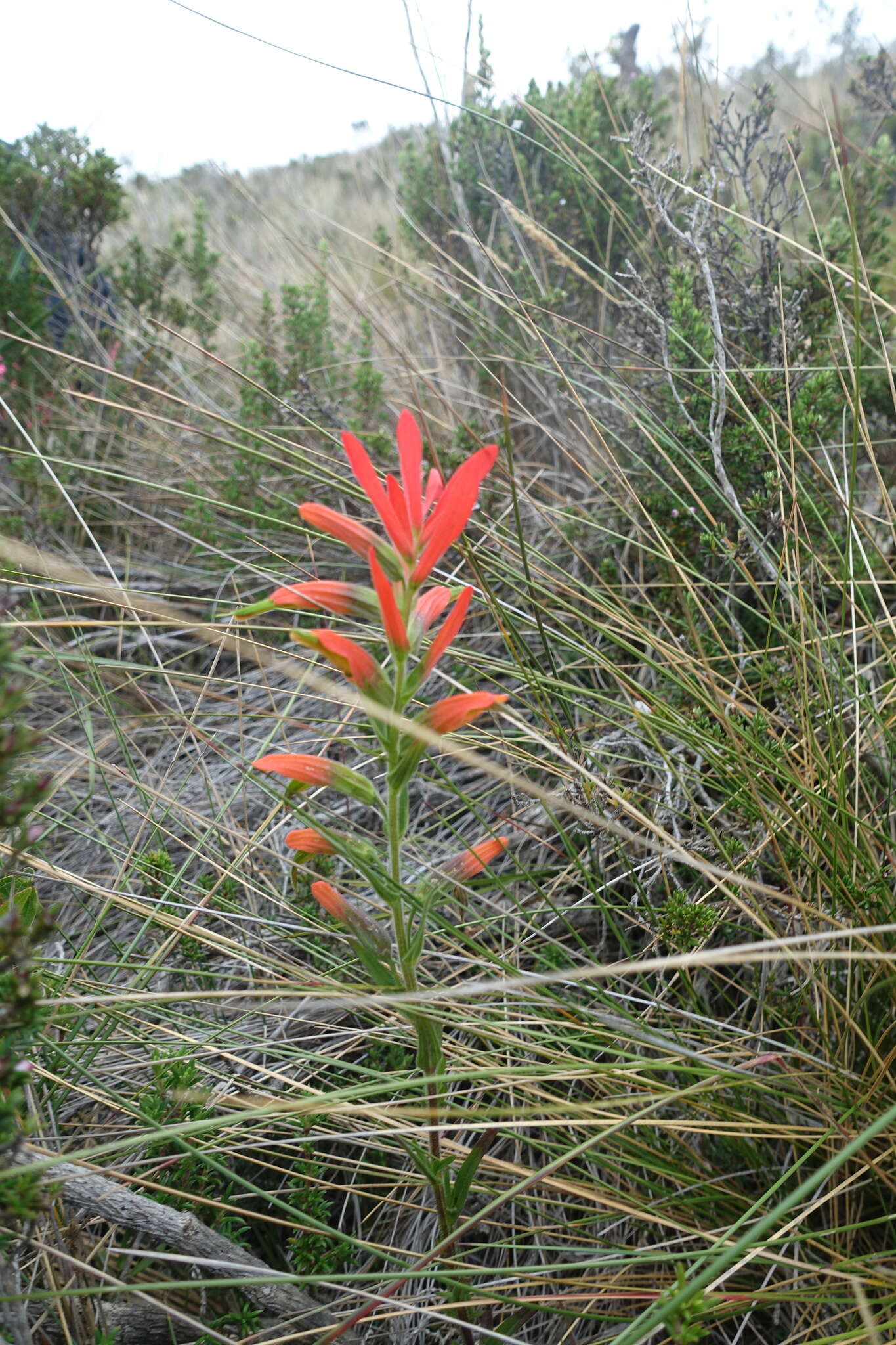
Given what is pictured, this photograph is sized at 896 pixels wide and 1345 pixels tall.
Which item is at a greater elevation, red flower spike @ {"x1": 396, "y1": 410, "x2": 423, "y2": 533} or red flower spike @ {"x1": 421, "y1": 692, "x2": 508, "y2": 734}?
red flower spike @ {"x1": 396, "y1": 410, "x2": 423, "y2": 533}

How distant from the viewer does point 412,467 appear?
0.93 meters

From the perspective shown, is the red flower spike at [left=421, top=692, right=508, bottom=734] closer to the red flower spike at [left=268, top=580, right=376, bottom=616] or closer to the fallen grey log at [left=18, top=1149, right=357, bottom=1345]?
the red flower spike at [left=268, top=580, right=376, bottom=616]

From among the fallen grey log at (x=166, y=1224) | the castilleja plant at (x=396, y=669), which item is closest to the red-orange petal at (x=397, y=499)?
the castilleja plant at (x=396, y=669)

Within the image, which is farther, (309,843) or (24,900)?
(24,900)

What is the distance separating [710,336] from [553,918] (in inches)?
51.9

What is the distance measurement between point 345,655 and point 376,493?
171mm

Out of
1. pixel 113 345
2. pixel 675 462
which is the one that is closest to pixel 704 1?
pixel 675 462

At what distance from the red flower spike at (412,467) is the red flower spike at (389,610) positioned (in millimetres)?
66

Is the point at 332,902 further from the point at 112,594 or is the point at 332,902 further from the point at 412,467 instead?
the point at 112,594

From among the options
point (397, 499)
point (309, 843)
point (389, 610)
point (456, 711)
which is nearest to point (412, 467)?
point (397, 499)

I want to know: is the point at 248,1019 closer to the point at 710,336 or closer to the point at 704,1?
the point at 710,336

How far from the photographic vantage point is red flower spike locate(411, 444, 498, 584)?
882mm

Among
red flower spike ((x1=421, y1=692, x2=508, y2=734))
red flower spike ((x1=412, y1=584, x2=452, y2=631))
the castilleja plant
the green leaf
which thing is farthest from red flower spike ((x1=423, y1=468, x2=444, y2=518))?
the green leaf

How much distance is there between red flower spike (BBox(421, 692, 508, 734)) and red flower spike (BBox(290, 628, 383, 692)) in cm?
7
